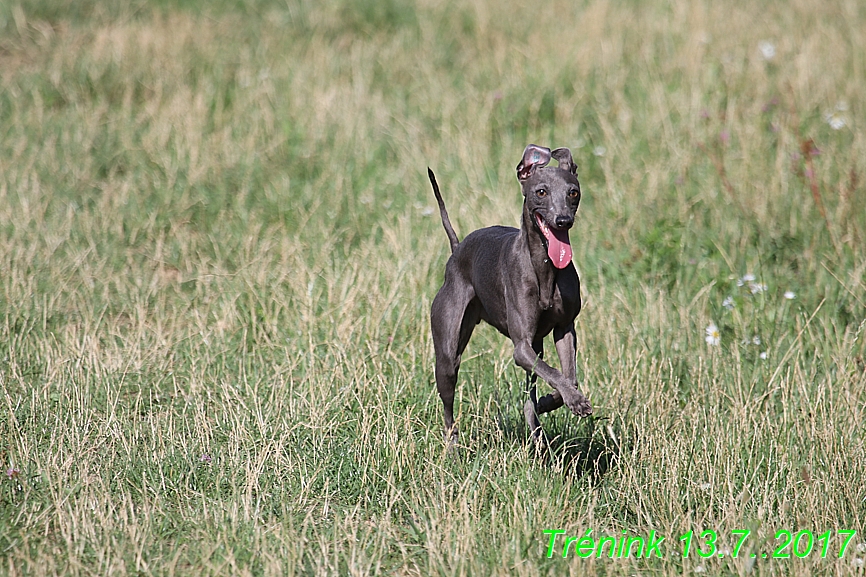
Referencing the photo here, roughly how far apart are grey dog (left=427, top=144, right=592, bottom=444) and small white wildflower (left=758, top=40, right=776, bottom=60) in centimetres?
544

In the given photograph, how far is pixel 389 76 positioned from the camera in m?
8.94

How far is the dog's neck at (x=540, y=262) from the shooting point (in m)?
3.56

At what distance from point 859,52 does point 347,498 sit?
6534 mm

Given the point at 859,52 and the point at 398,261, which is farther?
the point at 859,52

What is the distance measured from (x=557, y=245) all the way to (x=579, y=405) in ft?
1.84

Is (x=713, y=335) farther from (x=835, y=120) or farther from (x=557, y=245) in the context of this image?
(x=835, y=120)

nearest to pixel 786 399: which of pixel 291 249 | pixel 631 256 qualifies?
pixel 631 256

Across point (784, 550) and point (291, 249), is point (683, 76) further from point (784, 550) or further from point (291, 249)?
point (784, 550)

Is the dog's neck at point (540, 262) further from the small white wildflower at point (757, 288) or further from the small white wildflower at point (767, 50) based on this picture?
the small white wildflower at point (767, 50)

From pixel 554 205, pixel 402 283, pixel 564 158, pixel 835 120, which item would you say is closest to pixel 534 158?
pixel 564 158

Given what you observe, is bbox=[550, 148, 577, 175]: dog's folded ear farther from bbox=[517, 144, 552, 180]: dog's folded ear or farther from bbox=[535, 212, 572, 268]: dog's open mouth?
bbox=[535, 212, 572, 268]: dog's open mouth

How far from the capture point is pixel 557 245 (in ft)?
11.2

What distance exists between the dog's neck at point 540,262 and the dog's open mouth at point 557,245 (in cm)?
11

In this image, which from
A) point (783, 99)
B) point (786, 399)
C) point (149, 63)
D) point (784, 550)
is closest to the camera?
point (784, 550)
